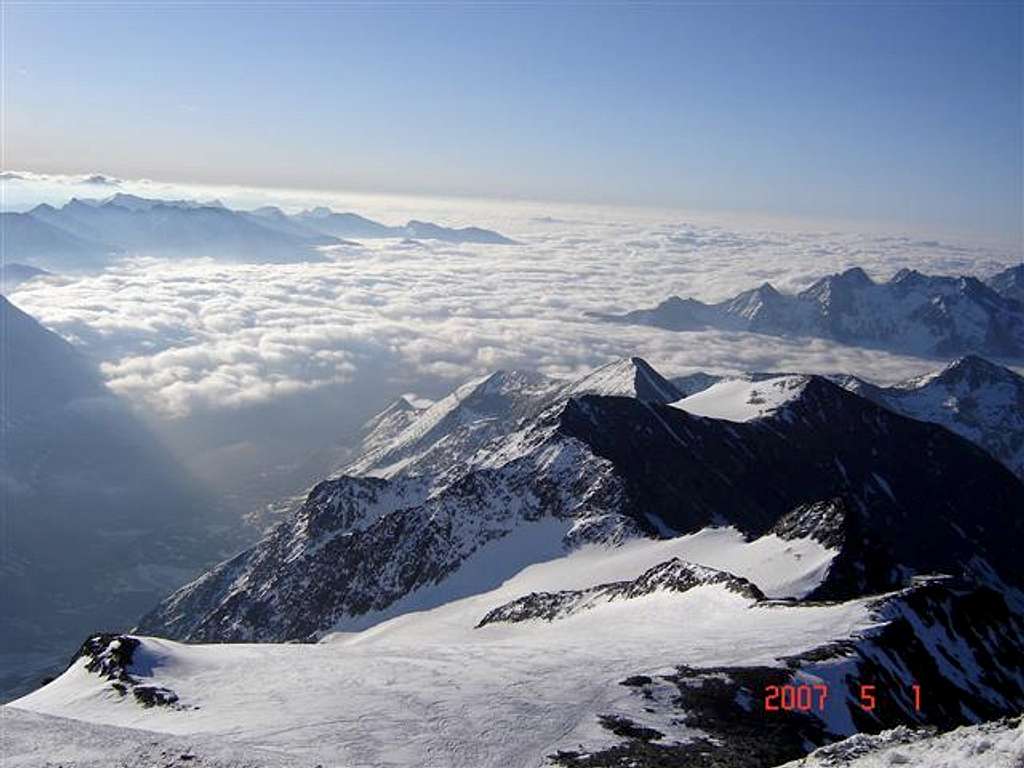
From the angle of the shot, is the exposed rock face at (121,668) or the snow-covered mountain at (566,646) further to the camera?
the exposed rock face at (121,668)

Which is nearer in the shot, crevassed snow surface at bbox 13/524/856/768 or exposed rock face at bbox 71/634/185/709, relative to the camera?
crevassed snow surface at bbox 13/524/856/768

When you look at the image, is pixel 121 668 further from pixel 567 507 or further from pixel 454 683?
pixel 567 507

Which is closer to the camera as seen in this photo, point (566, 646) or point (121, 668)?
point (121, 668)

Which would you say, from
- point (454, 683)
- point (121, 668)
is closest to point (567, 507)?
point (121, 668)
